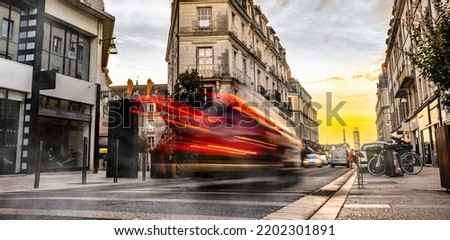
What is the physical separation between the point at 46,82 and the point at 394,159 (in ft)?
28.9

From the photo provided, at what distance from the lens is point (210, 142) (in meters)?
4.70

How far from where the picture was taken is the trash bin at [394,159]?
8570mm

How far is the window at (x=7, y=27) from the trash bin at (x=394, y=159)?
356 inches

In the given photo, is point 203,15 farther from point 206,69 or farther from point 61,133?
point 206,69

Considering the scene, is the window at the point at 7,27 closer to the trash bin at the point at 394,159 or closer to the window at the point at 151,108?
the window at the point at 151,108

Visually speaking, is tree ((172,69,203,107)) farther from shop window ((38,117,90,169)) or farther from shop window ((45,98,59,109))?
shop window ((45,98,59,109))

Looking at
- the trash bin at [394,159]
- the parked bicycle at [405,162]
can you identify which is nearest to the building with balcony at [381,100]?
the trash bin at [394,159]

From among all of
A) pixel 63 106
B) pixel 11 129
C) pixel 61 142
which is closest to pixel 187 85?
pixel 63 106

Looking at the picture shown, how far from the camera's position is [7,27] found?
647cm

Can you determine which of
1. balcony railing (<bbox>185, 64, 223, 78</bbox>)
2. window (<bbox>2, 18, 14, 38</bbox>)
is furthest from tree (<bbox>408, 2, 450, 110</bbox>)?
balcony railing (<bbox>185, 64, 223, 78</bbox>)
